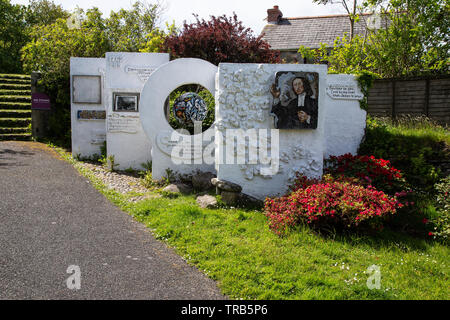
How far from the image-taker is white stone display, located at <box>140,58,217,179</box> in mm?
7512

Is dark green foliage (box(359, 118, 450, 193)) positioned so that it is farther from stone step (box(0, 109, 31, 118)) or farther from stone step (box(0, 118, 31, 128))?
stone step (box(0, 109, 31, 118))

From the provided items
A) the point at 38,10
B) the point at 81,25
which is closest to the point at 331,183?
the point at 81,25

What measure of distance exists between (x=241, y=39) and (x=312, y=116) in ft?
15.5

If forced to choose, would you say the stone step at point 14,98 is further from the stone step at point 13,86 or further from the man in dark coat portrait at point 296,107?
the man in dark coat portrait at point 296,107

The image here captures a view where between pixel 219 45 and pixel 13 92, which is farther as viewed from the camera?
pixel 13 92

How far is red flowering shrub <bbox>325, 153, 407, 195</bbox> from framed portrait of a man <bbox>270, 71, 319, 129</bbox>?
1196mm

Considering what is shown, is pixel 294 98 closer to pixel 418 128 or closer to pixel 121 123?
pixel 418 128

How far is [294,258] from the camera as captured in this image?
417 centimetres

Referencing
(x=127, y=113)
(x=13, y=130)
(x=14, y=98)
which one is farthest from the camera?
(x=14, y=98)

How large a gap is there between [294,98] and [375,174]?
76.3 inches

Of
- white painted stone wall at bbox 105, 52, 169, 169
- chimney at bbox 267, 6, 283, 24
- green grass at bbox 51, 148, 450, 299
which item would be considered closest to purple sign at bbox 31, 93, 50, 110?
white painted stone wall at bbox 105, 52, 169, 169

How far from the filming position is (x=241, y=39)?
33.2 feet

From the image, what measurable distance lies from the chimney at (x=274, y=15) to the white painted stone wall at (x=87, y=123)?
17.2 metres

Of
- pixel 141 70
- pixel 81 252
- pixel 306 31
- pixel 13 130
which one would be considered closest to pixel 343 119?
pixel 141 70
